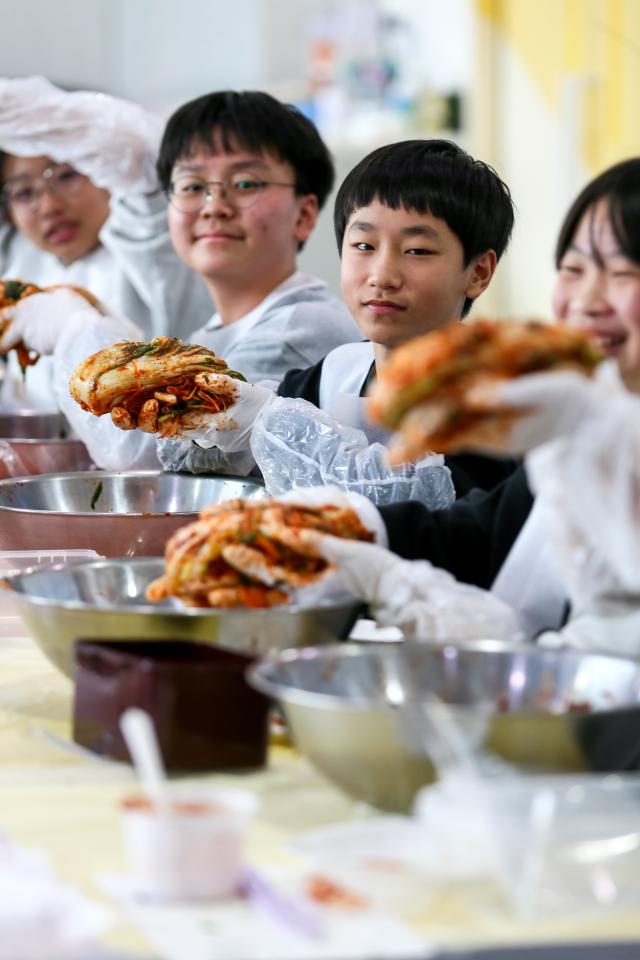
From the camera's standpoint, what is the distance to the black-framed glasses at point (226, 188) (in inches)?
90.0

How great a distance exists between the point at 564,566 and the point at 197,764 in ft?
0.89

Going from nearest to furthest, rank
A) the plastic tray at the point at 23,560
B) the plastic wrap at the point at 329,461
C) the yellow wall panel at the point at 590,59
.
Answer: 1. the plastic tray at the point at 23,560
2. the plastic wrap at the point at 329,461
3. the yellow wall panel at the point at 590,59

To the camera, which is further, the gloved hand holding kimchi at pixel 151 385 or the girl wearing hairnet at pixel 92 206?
the girl wearing hairnet at pixel 92 206

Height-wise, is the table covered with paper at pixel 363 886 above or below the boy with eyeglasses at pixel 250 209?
below

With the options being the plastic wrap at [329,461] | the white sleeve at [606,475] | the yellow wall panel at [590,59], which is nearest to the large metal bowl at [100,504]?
the plastic wrap at [329,461]

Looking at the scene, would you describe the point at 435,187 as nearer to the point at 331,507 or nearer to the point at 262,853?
the point at 331,507

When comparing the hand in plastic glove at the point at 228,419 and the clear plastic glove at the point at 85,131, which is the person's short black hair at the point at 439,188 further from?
the clear plastic glove at the point at 85,131

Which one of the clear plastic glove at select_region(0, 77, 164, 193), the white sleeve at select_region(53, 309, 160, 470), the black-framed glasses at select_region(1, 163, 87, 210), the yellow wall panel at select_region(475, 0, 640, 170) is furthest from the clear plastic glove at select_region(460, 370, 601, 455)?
the yellow wall panel at select_region(475, 0, 640, 170)

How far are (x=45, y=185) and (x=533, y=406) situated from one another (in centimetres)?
225

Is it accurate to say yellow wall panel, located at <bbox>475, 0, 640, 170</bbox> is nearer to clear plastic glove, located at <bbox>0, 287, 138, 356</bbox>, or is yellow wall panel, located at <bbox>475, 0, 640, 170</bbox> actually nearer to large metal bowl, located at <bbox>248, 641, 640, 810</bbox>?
clear plastic glove, located at <bbox>0, 287, 138, 356</bbox>

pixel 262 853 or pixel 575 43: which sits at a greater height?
pixel 575 43

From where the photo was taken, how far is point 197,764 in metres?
0.88

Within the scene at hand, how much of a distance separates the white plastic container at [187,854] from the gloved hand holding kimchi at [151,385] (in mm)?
1013

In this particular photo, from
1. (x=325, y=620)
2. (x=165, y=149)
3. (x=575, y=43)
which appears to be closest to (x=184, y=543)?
(x=325, y=620)
